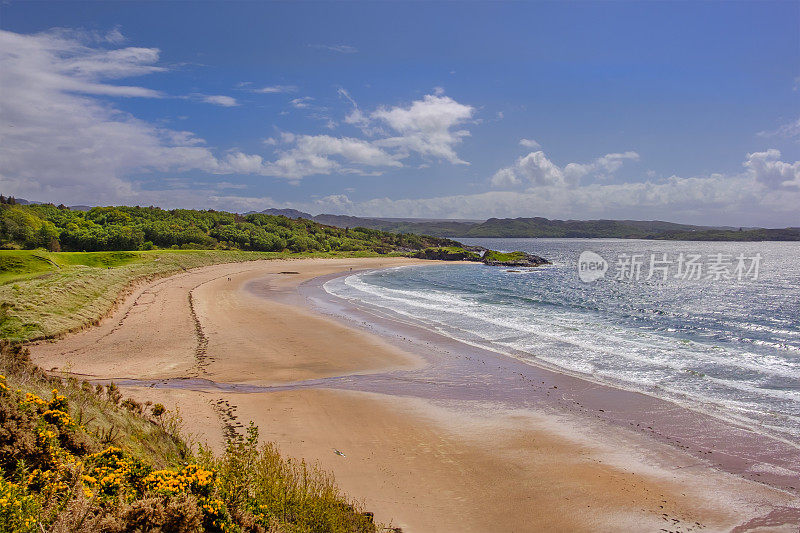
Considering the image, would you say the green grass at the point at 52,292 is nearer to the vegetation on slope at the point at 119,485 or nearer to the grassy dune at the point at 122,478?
the grassy dune at the point at 122,478

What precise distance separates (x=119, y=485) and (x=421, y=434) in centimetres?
686

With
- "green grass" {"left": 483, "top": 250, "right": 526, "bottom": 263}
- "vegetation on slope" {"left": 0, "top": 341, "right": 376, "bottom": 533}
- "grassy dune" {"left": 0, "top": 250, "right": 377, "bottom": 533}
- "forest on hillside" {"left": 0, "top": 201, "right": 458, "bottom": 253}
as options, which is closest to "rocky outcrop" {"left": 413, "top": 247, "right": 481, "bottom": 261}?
"green grass" {"left": 483, "top": 250, "right": 526, "bottom": 263}

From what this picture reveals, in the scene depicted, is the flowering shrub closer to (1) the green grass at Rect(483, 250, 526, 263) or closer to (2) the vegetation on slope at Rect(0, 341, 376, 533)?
(2) the vegetation on slope at Rect(0, 341, 376, 533)

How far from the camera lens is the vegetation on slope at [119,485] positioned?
4.61m

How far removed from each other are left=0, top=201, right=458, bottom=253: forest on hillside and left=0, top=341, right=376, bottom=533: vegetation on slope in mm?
58306

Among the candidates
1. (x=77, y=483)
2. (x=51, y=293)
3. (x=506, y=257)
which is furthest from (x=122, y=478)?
(x=506, y=257)

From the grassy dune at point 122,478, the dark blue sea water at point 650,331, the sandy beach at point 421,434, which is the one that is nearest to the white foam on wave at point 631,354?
the dark blue sea water at point 650,331

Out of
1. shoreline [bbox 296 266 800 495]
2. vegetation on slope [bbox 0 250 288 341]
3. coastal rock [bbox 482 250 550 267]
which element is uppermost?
coastal rock [bbox 482 250 550 267]

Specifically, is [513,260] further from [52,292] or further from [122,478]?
[122,478]

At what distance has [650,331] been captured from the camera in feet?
75.5

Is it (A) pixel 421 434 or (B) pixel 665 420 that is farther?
(B) pixel 665 420

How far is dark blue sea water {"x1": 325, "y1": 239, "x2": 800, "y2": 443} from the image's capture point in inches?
542

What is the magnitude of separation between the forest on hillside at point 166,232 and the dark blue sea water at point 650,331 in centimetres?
3848

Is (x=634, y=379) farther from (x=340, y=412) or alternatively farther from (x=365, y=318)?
(x=365, y=318)
